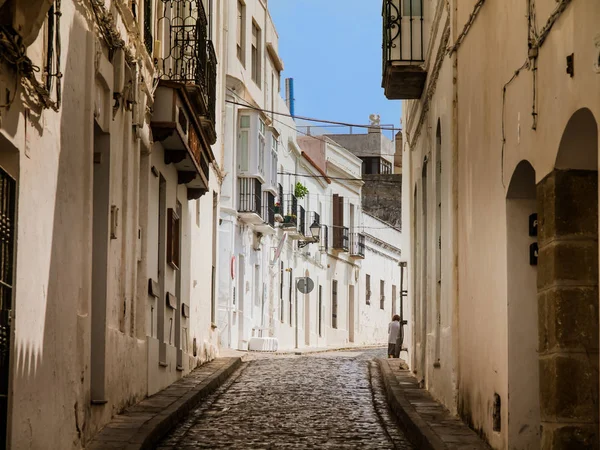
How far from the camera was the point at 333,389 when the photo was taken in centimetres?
1822

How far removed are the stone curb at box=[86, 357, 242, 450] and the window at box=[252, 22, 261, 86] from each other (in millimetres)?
16781

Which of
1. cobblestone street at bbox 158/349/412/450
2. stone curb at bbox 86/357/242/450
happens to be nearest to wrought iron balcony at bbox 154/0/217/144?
stone curb at bbox 86/357/242/450

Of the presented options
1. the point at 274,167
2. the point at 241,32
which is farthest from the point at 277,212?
the point at 241,32

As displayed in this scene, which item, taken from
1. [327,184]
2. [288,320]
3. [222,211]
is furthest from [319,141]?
[222,211]

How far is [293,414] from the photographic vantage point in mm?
14602

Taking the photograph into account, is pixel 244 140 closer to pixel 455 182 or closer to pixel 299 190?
pixel 299 190

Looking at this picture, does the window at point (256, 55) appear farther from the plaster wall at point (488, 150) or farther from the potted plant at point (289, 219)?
the plaster wall at point (488, 150)

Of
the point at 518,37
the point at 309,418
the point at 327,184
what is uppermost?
the point at 327,184

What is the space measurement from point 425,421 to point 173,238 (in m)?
6.13

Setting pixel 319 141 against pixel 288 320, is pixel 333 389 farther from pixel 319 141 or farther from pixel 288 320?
pixel 319 141

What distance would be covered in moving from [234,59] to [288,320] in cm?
1136

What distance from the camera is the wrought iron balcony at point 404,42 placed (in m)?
17.3

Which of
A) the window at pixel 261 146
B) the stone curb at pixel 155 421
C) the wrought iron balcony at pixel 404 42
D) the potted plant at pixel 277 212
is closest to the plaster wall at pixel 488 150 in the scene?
the wrought iron balcony at pixel 404 42

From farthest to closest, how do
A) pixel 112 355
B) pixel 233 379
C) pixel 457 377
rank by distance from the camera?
pixel 233 379
pixel 457 377
pixel 112 355
